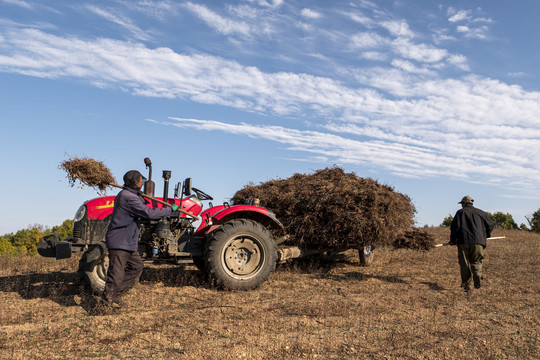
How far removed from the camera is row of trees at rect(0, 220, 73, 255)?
1452 centimetres

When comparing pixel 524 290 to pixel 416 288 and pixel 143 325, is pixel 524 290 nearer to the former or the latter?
pixel 416 288

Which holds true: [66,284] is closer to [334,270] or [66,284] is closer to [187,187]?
[187,187]

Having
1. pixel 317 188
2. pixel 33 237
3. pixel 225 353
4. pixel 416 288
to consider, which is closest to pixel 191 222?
pixel 317 188

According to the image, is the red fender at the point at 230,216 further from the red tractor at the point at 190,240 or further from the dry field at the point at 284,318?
the dry field at the point at 284,318

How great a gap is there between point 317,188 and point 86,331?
4.74 meters

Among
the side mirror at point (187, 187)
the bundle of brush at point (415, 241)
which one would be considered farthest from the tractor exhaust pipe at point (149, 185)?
the bundle of brush at point (415, 241)

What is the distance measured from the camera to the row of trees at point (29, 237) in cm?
1452

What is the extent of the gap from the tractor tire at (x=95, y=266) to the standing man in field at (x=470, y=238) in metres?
5.98

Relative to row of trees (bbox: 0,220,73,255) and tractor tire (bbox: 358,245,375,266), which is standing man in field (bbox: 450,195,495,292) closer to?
tractor tire (bbox: 358,245,375,266)

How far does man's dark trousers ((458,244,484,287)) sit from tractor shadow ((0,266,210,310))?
4531mm

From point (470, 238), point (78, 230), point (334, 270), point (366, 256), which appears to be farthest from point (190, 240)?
point (470, 238)

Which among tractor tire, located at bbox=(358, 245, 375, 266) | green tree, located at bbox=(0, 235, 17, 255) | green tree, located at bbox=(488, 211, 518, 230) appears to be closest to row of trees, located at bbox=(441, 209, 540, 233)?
green tree, located at bbox=(488, 211, 518, 230)

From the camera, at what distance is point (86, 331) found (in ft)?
15.0

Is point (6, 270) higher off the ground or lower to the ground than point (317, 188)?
lower
